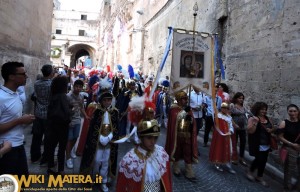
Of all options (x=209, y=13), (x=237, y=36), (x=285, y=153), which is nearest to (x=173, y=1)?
(x=209, y=13)

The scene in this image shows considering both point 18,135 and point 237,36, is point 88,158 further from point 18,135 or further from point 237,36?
point 237,36

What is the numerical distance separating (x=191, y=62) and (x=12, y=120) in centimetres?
380

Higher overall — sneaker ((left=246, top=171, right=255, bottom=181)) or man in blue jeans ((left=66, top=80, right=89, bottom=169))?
man in blue jeans ((left=66, top=80, right=89, bottom=169))

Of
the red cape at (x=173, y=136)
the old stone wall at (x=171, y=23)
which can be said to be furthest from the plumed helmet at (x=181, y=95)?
the old stone wall at (x=171, y=23)

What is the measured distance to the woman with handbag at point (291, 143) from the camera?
4543mm

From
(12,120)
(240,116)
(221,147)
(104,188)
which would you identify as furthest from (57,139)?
(240,116)

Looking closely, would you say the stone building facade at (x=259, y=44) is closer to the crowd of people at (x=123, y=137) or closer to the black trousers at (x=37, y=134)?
the crowd of people at (x=123, y=137)

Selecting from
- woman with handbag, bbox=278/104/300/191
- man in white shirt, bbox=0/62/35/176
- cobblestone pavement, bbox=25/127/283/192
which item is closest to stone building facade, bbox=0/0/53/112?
cobblestone pavement, bbox=25/127/283/192

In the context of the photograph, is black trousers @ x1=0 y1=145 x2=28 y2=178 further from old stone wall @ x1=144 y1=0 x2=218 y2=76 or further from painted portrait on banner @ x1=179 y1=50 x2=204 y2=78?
old stone wall @ x1=144 y1=0 x2=218 y2=76

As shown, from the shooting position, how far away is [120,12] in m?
33.4

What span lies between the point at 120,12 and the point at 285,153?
1232 inches

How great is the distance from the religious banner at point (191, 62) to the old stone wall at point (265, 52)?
197 centimetres

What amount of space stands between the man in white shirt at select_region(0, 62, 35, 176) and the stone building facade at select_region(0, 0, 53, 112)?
3911 mm

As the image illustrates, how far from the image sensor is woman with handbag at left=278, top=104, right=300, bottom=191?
14.9ft
